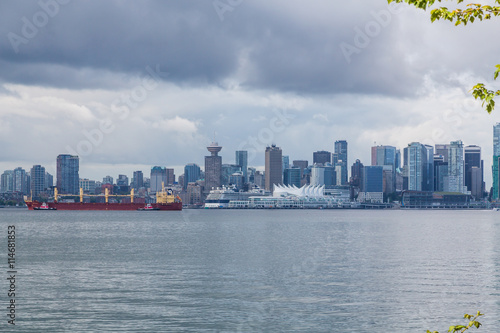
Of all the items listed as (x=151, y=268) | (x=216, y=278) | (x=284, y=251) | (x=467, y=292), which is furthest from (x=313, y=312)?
(x=284, y=251)

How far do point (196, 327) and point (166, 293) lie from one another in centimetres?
1024

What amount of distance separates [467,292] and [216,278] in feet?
58.1

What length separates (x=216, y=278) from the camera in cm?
5131

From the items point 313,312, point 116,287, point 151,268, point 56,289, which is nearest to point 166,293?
point 116,287

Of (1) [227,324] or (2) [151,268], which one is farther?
(2) [151,268]

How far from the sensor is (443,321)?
112 ft

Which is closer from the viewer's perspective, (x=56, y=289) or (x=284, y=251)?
(x=56, y=289)

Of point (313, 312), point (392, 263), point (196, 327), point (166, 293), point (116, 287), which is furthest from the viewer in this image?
point (392, 263)

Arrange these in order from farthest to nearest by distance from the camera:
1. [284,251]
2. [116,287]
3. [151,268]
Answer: [284,251] < [151,268] < [116,287]

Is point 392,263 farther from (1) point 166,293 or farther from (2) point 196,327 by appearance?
(2) point 196,327

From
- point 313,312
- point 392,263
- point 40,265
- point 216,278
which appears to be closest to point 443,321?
point 313,312

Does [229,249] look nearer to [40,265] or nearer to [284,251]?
[284,251]

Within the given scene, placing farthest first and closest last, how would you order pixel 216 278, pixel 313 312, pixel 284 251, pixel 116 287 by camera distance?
1. pixel 284 251
2. pixel 216 278
3. pixel 116 287
4. pixel 313 312

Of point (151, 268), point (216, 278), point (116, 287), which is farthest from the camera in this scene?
point (151, 268)
